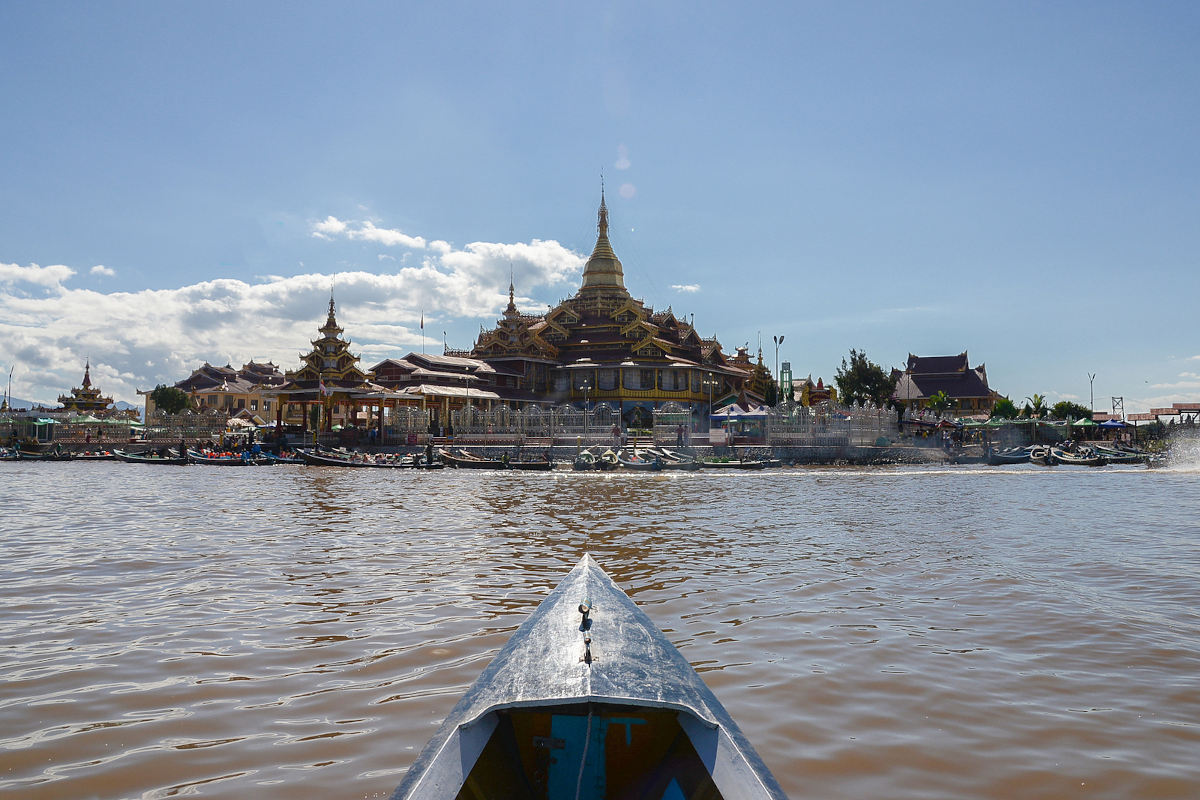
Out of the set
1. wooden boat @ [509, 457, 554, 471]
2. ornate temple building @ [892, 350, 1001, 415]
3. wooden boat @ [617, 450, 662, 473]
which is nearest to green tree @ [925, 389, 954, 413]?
ornate temple building @ [892, 350, 1001, 415]

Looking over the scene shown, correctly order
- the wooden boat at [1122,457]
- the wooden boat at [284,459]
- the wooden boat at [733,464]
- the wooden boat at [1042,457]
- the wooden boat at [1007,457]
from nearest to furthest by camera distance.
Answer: the wooden boat at [733,464] < the wooden boat at [1007,457] < the wooden boat at [1042,457] < the wooden boat at [284,459] < the wooden boat at [1122,457]

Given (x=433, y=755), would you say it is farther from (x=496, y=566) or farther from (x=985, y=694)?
(x=496, y=566)

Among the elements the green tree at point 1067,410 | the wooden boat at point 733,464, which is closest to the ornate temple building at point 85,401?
the wooden boat at point 733,464

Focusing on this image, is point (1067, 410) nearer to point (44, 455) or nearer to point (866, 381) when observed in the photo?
point (866, 381)

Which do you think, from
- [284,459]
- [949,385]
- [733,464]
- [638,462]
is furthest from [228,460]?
[949,385]

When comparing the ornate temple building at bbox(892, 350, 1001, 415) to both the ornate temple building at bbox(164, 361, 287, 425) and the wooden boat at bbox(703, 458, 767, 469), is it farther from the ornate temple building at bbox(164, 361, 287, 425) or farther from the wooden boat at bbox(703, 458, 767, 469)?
the ornate temple building at bbox(164, 361, 287, 425)

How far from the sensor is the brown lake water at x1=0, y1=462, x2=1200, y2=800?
3.83 meters

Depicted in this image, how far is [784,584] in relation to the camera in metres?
8.39

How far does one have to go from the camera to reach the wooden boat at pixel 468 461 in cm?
3419

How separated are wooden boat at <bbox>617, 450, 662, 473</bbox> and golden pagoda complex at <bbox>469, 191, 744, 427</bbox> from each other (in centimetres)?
1478

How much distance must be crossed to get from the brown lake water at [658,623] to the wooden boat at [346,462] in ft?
73.7

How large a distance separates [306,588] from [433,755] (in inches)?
236

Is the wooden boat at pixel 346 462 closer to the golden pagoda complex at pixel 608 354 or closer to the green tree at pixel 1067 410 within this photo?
the golden pagoda complex at pixel 608 354

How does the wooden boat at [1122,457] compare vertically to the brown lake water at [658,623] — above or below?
above
